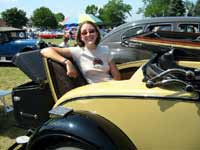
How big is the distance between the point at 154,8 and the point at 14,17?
2675 cm

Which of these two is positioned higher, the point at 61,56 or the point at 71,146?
the point at 61,56

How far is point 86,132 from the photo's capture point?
2.83 meters

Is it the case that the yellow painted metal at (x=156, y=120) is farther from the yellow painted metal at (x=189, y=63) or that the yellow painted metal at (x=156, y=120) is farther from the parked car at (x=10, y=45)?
the parked car at (x=10, y=45)

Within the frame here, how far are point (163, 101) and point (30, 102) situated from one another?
1770 mm

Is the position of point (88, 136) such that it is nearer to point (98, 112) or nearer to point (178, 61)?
point (98, 112)

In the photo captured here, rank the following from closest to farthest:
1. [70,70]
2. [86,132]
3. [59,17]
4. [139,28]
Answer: [86,132] < [70,70] < [139,28] < [59,17]

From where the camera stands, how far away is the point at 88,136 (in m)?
2.82

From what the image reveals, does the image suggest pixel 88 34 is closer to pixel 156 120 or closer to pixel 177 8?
pixel 156 120

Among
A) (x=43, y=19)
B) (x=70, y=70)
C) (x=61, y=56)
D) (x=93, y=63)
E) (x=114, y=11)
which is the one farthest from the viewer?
(x=43, y=19)

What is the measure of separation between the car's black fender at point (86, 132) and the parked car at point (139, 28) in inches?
192

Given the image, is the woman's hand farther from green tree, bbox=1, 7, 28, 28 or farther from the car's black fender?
green tree, bbox=1, 7, 28, 28

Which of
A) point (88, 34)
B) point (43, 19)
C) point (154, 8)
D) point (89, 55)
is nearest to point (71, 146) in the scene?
point (89, 55)

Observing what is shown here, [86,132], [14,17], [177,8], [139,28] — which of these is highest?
[139,28]

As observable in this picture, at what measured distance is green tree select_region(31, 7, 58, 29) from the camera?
93250mm
